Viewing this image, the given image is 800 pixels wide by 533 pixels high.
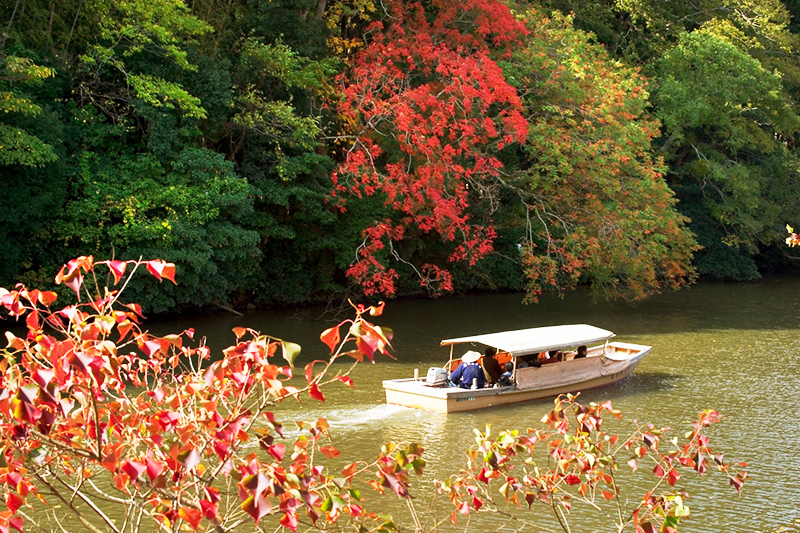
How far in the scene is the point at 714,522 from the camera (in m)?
9.50

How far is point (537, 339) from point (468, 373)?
1864 mm

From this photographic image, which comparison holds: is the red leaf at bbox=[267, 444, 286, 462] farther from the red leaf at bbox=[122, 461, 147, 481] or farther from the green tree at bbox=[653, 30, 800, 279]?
the green tree at bbox=[653, 30, 800, 279]

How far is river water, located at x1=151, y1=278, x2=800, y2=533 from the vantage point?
10.7 meters

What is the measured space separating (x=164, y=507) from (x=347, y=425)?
8.93 meters

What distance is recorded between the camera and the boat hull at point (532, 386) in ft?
45.2

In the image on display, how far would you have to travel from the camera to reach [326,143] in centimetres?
2289

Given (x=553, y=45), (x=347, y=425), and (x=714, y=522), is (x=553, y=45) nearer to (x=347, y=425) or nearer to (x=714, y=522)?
(x=347, y=425)

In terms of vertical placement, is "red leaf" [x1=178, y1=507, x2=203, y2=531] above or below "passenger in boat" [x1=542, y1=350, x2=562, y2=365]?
above

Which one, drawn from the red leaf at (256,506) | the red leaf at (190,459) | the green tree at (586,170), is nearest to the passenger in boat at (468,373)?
the green tree at (586,170)

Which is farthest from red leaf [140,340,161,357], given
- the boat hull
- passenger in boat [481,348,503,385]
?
passenger in boat [481,348,503,385]

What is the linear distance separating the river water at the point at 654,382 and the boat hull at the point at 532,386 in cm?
19

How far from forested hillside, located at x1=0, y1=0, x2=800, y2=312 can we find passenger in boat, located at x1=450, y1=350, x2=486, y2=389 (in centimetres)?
704

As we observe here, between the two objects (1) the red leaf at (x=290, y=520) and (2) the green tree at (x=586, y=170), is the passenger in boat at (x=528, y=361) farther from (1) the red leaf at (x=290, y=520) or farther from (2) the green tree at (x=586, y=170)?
(1) the red leaf at (x=290, y=520)

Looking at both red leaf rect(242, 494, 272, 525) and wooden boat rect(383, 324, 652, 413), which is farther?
wooden boat rect(383, 324, 652, 413)
